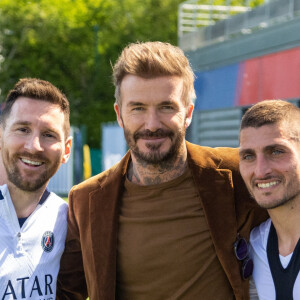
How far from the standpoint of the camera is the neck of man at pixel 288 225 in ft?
9.66

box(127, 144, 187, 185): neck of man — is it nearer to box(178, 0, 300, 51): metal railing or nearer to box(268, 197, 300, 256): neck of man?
box(268, 197, 300, 256): neck of man

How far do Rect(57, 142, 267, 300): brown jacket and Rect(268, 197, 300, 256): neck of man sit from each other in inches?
9.2

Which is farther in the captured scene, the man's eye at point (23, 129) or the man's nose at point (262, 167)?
the man's eye at point (23, 129)

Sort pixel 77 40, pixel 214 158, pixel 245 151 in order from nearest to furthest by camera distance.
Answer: pixel 245 151
pixel 214 158
pixel 77 40

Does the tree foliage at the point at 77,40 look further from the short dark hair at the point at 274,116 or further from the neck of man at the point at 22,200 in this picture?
the short dark hair at the point at 274,116

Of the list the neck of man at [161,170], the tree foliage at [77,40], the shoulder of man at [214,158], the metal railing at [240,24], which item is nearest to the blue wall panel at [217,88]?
the metal railing at [240,24]

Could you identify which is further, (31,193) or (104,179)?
(104,179)

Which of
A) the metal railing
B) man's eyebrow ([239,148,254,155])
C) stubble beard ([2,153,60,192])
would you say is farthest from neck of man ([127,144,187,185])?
the metal railing

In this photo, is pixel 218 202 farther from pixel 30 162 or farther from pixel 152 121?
pixel 30 162

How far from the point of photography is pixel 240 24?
13.6m

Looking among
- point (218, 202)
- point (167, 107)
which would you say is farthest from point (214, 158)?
point (167, 107)

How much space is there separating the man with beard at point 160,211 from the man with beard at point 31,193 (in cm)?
22

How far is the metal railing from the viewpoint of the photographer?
11.8m

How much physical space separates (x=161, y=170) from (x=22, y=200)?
30.1 inches
